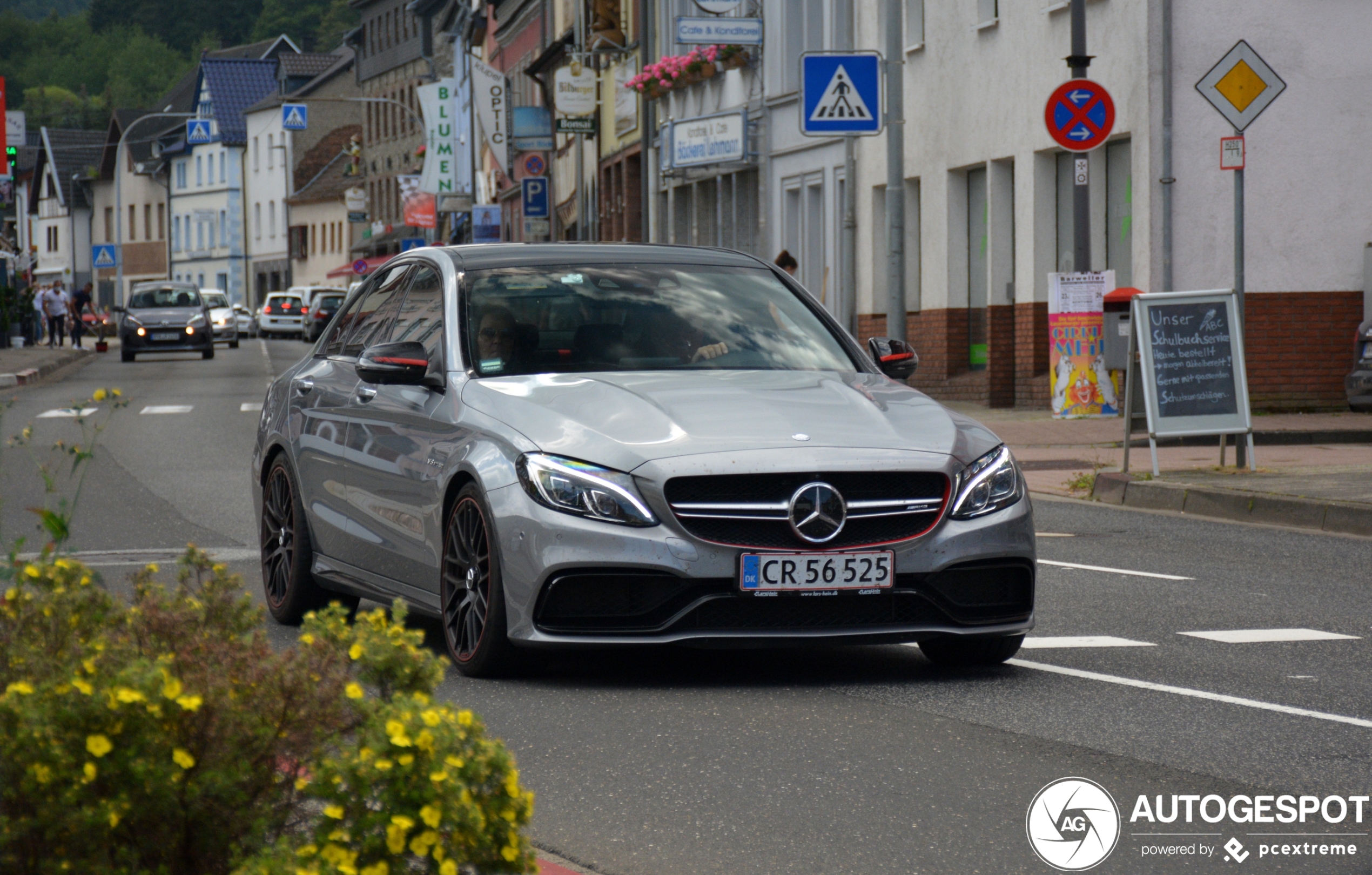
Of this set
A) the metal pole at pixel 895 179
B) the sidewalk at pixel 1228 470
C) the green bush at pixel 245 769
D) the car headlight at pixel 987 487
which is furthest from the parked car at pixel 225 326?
the green bush at pixel 245 769

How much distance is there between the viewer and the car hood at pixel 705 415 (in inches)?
272

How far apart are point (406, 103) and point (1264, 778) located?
104573 millimetres

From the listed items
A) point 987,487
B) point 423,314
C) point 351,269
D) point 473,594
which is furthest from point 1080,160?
point 351,269

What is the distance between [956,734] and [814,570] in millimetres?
808

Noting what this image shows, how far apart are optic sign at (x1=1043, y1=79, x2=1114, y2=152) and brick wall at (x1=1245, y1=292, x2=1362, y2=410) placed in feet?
13.6

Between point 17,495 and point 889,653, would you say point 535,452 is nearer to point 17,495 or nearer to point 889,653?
point 889,653

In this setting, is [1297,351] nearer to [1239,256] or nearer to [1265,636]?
[1239,256]

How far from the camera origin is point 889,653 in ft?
26.5

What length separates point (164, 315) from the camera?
51.1 meters

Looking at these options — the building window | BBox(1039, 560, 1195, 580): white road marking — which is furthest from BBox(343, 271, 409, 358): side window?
the building window

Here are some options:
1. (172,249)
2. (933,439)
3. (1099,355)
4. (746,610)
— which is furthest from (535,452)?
(172,249)

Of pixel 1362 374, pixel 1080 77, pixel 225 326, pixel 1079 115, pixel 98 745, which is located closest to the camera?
pixel 98 745

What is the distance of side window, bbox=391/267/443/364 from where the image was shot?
26.8 ft

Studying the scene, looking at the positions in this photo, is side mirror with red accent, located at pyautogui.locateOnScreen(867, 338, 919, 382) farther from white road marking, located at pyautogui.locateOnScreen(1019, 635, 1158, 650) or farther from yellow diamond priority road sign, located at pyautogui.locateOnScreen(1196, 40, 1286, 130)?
yellow diamond priority road sign, located at pyautogui.locateOnScreen(1196, 40, 1286, 130)
